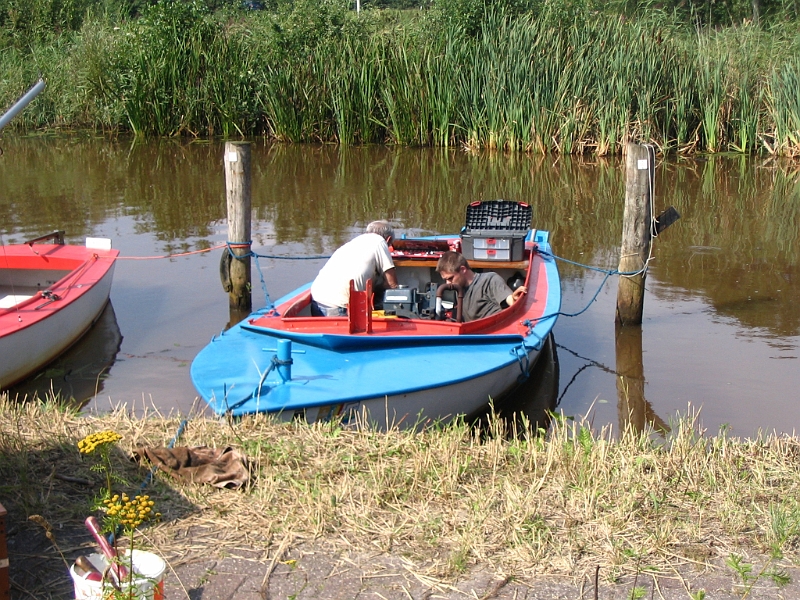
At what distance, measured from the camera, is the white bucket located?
3.12 m

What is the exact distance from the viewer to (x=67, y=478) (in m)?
4.46

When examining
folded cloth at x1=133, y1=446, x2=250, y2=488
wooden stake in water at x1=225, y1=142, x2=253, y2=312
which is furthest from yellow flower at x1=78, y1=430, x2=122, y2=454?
wooden stake in water at x1=225, y1=142, x2=253, y2=312

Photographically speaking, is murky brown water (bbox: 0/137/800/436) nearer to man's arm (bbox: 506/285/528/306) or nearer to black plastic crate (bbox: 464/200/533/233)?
man's arm (bbox: 506/285/528/306)

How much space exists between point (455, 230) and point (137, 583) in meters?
10.6

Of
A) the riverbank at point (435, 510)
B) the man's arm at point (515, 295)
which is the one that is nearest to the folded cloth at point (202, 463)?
the riverbank at point (435, 510)

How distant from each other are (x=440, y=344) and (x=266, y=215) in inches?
324

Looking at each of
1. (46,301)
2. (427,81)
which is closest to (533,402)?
(46,301)

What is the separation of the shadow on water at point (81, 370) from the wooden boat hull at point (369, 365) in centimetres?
151

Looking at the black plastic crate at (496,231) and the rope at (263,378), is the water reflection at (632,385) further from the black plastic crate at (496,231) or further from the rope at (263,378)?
the rope at (263,378)

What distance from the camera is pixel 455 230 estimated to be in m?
13.4

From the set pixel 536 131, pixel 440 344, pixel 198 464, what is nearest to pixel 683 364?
pixel 440 344

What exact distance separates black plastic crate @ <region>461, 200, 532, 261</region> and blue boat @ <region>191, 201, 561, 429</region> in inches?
36.2

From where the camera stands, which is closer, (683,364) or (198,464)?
(198,464)

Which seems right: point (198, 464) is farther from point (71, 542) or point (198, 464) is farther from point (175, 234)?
point (175, 234)
